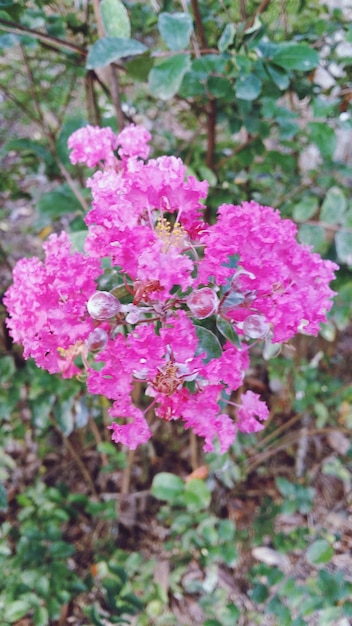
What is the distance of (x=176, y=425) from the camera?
1.82 metres

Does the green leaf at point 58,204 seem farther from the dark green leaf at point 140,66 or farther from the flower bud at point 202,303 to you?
the flower bud at point 202,303

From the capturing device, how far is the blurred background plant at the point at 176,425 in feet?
3.41

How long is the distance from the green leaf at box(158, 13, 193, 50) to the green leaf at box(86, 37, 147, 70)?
0.20ft

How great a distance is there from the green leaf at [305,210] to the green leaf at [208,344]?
751 mm

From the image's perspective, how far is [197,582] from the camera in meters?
1.50

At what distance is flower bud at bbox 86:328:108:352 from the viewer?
24.9 inches

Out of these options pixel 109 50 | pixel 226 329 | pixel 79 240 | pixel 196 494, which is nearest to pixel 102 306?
pixel 226 329

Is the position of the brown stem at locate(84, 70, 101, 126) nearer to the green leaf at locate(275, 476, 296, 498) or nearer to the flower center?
the flower center

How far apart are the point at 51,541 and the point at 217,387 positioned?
1017mm

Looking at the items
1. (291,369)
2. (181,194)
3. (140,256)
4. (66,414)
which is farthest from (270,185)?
(140,256)

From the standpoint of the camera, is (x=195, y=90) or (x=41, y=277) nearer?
(x=41, y=277)

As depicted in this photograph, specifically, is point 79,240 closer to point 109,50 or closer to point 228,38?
point 109,50

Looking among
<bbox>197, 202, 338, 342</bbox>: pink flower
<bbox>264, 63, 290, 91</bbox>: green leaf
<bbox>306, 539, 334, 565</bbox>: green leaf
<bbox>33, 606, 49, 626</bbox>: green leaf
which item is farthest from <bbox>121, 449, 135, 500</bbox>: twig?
<bbox>264, 63, 290, 91</bbox>: green leaf

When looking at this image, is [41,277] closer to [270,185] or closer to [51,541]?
[51,541]
